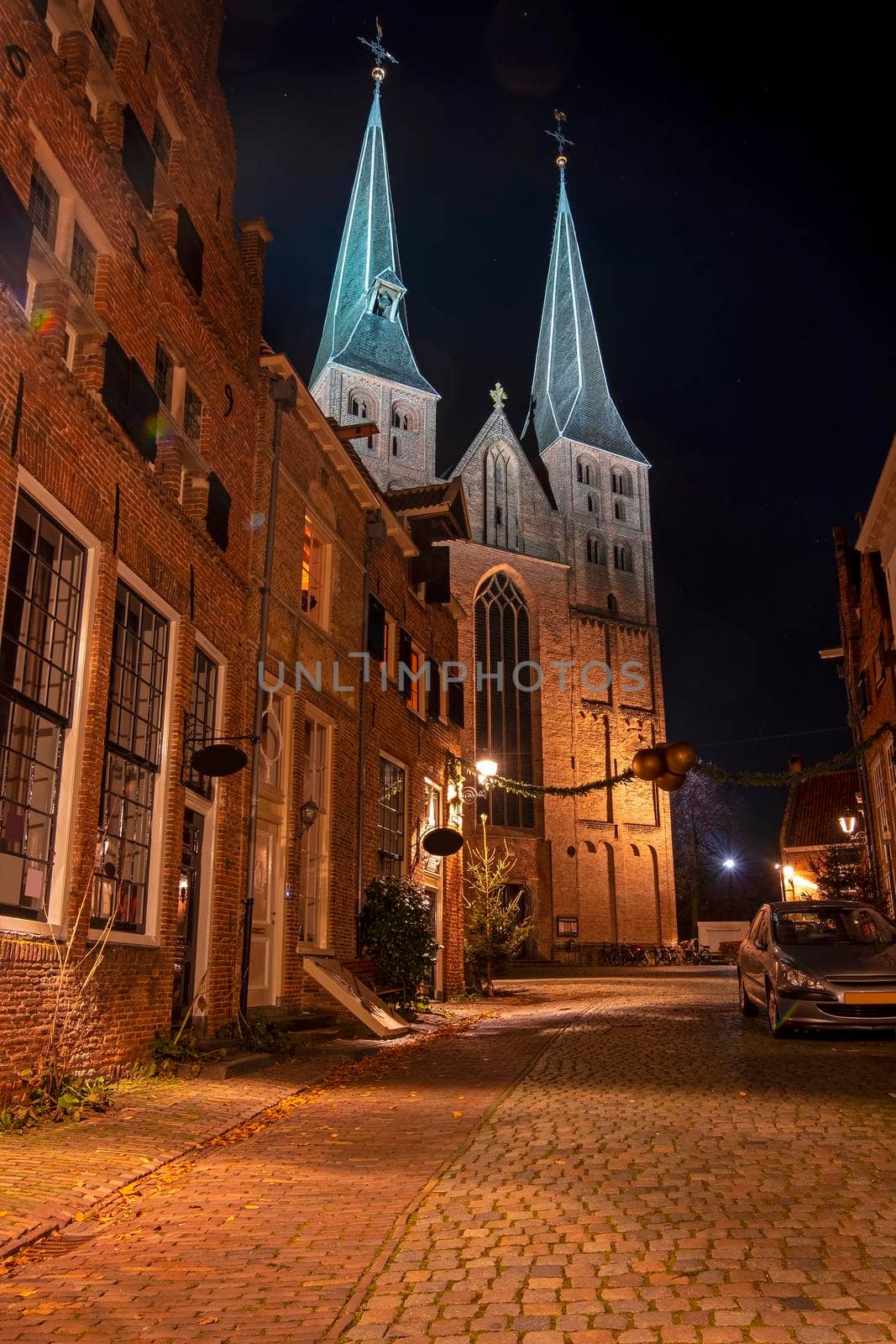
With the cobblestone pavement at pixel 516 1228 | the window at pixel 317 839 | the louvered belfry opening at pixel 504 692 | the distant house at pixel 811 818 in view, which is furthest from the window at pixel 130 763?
the louvered belfry opening at pixel 504 692

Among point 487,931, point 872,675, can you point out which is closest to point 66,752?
point 487,931

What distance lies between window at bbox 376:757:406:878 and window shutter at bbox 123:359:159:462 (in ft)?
26.3

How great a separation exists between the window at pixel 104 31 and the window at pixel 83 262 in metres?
2.06

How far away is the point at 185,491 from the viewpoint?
11.0m

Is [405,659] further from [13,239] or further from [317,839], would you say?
[13,239]

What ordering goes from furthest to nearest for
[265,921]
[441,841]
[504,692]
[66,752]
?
[504,692] < [441,841] < [265,921] < [66,752]

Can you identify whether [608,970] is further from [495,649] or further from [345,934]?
[345,934]

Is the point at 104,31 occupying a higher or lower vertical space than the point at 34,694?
higher

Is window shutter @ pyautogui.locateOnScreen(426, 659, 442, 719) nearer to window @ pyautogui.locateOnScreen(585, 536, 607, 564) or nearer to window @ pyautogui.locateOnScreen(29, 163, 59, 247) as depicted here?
window @ pyautogui.locateOnScreen(29, 163, 59, 247)

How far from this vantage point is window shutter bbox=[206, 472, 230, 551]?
11211 mm

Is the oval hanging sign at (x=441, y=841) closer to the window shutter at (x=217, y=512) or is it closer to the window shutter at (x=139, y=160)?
the window shutter at (x=217, y=512)

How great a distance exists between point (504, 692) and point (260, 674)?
35876 mm

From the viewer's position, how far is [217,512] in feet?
37.7

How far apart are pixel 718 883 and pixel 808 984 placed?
50.0 meters
